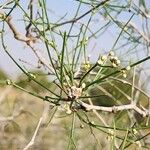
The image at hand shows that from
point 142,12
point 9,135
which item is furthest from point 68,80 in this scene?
point 9,135

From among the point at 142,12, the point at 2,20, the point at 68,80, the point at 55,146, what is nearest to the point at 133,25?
the point at 142,12

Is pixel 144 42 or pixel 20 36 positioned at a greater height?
pixel 144 42

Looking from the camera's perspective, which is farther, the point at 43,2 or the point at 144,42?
the point at 144,42

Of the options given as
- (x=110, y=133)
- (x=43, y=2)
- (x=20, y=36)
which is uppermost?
(x=20, y=36)

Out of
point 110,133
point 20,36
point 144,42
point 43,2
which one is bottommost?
point 110,133

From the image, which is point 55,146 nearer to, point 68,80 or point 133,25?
point 133,25

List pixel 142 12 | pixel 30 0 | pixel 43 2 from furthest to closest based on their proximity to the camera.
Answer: pixel 142 12, pixel 30 0, pixel 43 2

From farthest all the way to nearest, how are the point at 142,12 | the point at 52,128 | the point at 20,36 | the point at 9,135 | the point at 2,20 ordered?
the point at 52,128
the point at 9,135
the point at 142,12
the point at 20,36
the point at 2,20

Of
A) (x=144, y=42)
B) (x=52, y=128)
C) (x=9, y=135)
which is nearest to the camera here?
(x=144, y=42)

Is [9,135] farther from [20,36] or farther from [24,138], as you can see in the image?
[20,36]
